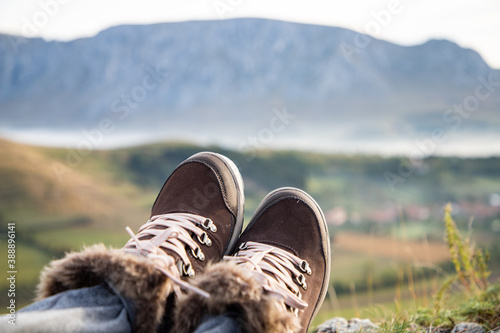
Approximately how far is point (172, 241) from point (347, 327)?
0.42 meters

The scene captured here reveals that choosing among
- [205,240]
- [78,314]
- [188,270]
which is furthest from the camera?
[205,240]

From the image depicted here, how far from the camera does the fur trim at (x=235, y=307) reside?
A: 1.99 feet

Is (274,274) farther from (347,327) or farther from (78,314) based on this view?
(78,314)

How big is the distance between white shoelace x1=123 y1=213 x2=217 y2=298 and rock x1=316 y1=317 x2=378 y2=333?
0.32 meters

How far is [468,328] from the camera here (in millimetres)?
842

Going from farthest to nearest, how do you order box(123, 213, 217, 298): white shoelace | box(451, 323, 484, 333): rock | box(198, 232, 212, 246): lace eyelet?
box(198, 232, 212, 246): lace eyelet
box(451, 323, 484, 333): rock
box(123, 213, 217, 298): white shoelace

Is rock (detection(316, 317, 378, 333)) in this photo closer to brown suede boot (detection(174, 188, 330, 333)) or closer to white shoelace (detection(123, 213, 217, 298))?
brown suede boot (detection(174, 188, 330, 333))

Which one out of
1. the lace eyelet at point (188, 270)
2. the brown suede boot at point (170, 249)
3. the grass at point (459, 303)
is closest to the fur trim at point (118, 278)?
the brown suede boot at point (170, 249)

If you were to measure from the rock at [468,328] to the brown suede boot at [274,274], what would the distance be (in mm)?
284

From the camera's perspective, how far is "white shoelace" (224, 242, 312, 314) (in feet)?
2.51

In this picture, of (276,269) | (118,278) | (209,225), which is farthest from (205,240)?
(118,278)

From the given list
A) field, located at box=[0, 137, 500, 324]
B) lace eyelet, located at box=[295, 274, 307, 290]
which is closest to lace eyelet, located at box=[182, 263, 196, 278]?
lace eyelet, located at box=[295, 274, 307, 290]

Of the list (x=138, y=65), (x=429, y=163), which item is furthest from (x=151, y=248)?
(x=138, y=65)

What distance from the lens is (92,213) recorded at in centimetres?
253
